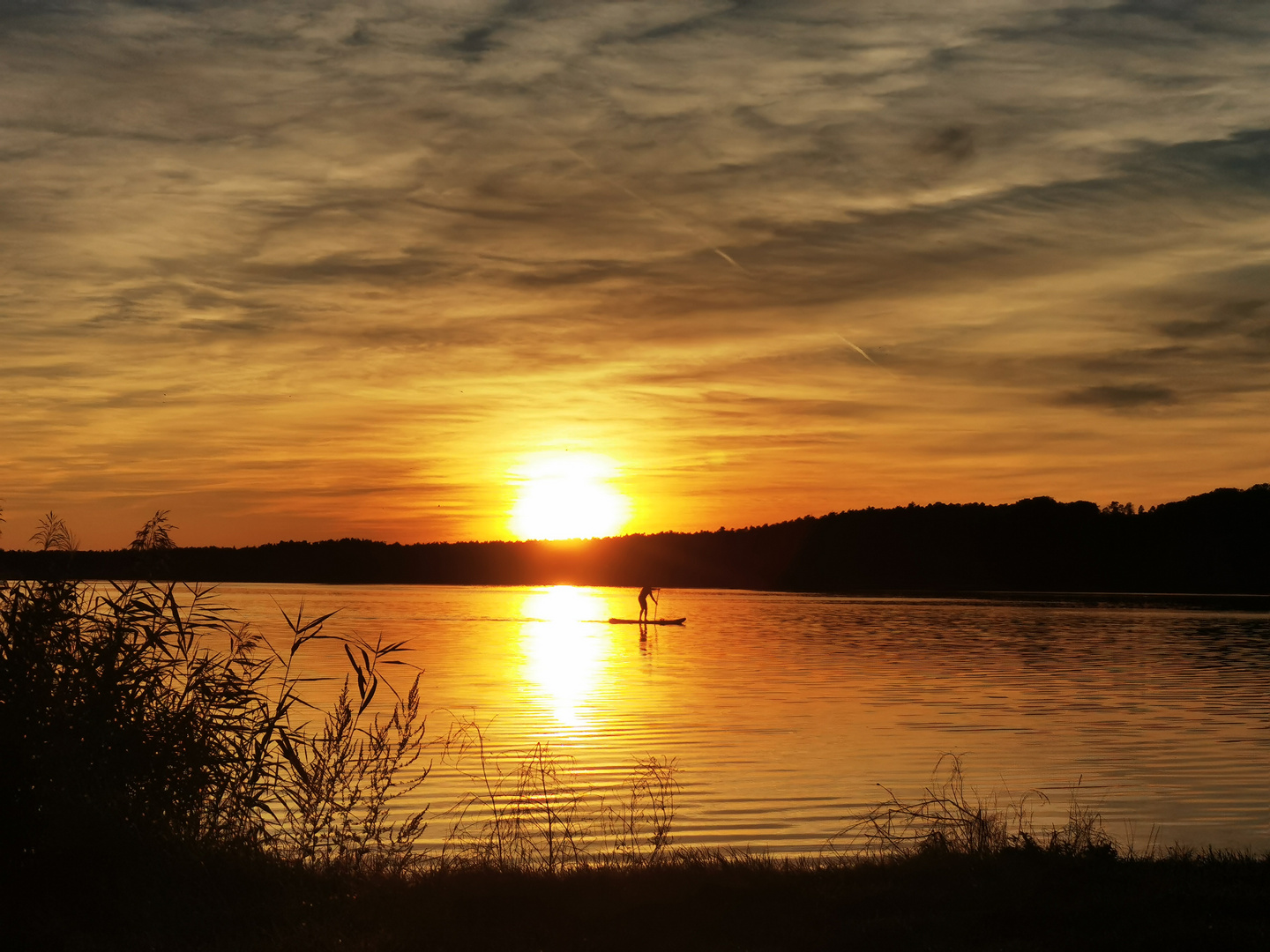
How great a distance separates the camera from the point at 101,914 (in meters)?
9.30

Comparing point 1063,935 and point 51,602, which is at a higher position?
point 51,602

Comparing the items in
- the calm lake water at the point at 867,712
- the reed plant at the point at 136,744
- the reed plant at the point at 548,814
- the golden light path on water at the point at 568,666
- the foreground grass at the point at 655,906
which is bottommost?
the golden light path on water at the point at 568,666

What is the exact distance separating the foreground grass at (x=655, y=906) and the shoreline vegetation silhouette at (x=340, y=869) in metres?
0.03

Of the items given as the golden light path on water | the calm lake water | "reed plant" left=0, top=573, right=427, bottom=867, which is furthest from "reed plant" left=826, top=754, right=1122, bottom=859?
the golden light path on water

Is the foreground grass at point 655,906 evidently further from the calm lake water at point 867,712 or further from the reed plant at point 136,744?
the calm lake water at point 867,712

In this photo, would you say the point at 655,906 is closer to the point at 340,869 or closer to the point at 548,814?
the point at 340,869

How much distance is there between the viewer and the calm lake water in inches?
691

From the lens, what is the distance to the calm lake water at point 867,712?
57.6 ft

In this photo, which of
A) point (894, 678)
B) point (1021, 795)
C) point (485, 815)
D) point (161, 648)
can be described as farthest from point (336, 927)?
point (894, 678)

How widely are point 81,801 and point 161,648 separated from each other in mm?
2634

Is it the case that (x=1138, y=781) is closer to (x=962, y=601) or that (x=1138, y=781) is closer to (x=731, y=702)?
(x=731, y=702)

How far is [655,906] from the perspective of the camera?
31.1 ft

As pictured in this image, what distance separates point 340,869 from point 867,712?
20.2 m

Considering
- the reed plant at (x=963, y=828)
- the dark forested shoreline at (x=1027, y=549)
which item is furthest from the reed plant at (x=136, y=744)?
the dark forested shoreline at (x=1027, y=549)
